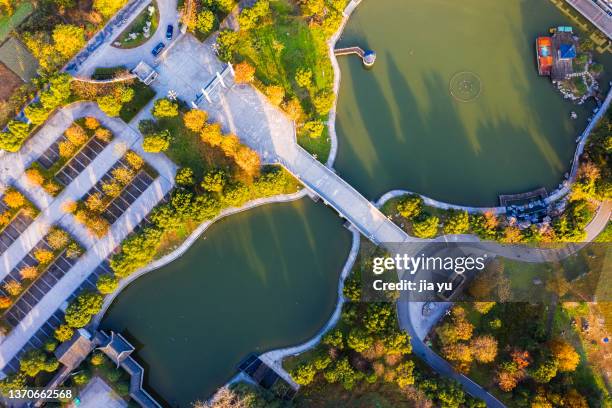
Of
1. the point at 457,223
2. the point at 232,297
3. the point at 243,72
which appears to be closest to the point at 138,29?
the point at 243,72

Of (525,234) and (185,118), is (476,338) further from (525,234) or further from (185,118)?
(185,118)

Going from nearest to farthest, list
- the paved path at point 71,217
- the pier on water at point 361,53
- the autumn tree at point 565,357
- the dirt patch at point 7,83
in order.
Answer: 1. the autumn tree at point 565,357
2. the paved path at point 71,217
3. the pier on water at point 361,53
4. the dirt patch at point 7,83

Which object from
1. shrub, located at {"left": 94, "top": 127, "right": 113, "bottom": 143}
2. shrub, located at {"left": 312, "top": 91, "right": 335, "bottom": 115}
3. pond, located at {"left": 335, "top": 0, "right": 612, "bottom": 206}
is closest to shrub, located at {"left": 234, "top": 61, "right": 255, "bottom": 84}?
shrub, located at {"left": 312, "top": 91, "right": 335, "bottom": 115}

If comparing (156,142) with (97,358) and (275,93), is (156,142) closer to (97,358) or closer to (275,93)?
(275,93)

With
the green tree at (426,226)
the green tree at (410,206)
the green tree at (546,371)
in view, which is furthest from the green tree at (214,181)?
the green tree at (546,371)

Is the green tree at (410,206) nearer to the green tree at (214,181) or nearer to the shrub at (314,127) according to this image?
the shrub at (314,127)
